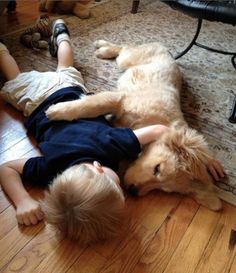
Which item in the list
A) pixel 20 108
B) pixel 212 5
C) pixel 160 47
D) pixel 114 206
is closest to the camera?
pixel 114 206

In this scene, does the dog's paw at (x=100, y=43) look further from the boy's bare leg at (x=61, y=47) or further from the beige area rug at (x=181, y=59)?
the boy's bare leg at (x=61, y=47)

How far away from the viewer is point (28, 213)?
101 centimetres

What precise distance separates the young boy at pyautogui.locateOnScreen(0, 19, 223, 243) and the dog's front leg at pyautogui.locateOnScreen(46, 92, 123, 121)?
0.03 m

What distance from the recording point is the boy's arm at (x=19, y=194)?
101cm

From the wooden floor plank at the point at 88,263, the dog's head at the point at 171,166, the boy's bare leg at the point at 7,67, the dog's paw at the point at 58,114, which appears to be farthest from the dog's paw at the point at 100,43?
the wooden floor plank at the point at 88,263

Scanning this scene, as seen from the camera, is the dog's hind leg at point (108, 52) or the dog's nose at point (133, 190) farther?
the dog's hind leg at point (108, 52)

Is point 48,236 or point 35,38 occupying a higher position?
point 35,38

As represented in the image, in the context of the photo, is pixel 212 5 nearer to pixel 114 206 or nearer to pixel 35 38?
pixel 35 38

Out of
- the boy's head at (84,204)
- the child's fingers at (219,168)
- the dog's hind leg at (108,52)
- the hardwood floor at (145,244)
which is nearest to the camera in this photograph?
the boy's head at (84,204)

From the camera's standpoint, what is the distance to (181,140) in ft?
3.64

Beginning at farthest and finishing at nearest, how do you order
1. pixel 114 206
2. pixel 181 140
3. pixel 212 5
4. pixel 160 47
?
pixel 160 47
pixel 212 5
pixel 181 140
pixel 114 206

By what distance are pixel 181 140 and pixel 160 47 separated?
79 cm

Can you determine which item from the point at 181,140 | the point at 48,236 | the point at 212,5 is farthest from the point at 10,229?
the point at 212,5

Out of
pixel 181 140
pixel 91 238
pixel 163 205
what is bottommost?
pixel 163 205
